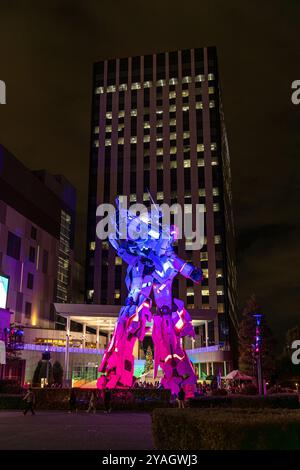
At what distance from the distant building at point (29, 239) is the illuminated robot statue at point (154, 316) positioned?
3205 centimetres

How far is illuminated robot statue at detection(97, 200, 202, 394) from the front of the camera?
103 feet

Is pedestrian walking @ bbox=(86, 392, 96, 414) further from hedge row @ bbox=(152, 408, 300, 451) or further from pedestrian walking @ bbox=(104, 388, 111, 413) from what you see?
hedge row @ bbox=(152, 408, 300, 451)

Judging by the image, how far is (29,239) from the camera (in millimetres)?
73000

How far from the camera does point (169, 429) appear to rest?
11.9 metres

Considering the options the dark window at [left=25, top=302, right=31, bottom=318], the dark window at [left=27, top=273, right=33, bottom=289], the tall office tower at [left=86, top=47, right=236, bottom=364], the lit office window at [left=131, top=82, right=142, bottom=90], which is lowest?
the dark window at [left=25, top=302, right=31, bottom=318]

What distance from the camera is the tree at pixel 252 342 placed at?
2330 inches

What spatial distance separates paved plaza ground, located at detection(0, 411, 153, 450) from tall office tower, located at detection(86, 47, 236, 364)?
62.3m

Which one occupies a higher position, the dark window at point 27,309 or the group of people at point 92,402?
the dark window at point 27,309

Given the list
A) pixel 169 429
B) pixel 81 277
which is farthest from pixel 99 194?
pixel 169 429

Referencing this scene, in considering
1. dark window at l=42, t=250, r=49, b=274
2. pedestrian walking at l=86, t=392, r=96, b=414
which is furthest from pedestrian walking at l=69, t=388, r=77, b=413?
dark window at l=42, t=250, r=49, b=274

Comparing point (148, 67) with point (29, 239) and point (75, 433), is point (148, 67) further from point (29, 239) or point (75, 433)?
point (75, 433)

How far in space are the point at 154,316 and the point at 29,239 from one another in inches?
1734

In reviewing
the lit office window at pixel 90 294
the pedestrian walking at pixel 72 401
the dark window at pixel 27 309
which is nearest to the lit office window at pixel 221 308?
the lit office window at pixel 90 294

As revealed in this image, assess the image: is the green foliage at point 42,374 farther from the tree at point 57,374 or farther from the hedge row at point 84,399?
the hedge row at point 84,399
